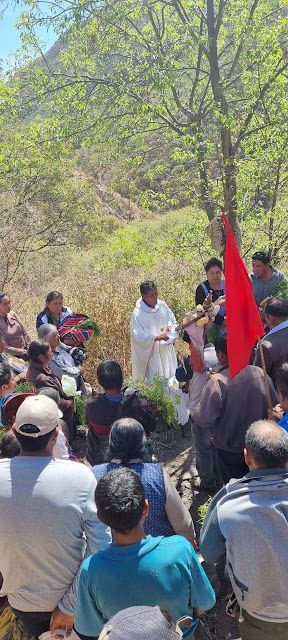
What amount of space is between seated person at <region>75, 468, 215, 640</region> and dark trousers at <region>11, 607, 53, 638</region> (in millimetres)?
482

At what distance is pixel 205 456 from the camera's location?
4414 millimetres

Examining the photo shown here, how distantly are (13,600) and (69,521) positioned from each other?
0.55 m

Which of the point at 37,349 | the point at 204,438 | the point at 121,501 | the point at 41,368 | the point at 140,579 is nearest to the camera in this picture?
the point at 140,579

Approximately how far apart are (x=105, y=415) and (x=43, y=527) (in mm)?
1420

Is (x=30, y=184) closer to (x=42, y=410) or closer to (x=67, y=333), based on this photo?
(x=67, y=333)

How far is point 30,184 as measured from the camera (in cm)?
1541

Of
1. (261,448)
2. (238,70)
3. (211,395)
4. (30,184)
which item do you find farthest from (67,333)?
(30,184)

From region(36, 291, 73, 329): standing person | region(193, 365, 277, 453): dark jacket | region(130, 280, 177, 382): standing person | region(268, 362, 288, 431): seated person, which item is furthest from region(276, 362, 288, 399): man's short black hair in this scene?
region(36, 291, 73, 329): standing person

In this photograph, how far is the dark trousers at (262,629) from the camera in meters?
2.14

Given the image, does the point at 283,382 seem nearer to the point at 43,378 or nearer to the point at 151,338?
the point at 43,378

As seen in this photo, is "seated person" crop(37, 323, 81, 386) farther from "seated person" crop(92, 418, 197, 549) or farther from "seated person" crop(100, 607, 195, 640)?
"seated person" crop(100, 607, 195, 640)

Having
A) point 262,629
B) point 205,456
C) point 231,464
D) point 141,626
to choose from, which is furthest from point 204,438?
point 141,626

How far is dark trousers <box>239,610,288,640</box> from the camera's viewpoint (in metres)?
2.14

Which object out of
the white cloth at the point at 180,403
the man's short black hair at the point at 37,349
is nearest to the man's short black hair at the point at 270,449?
the man's short black hair at the point at 37,349
